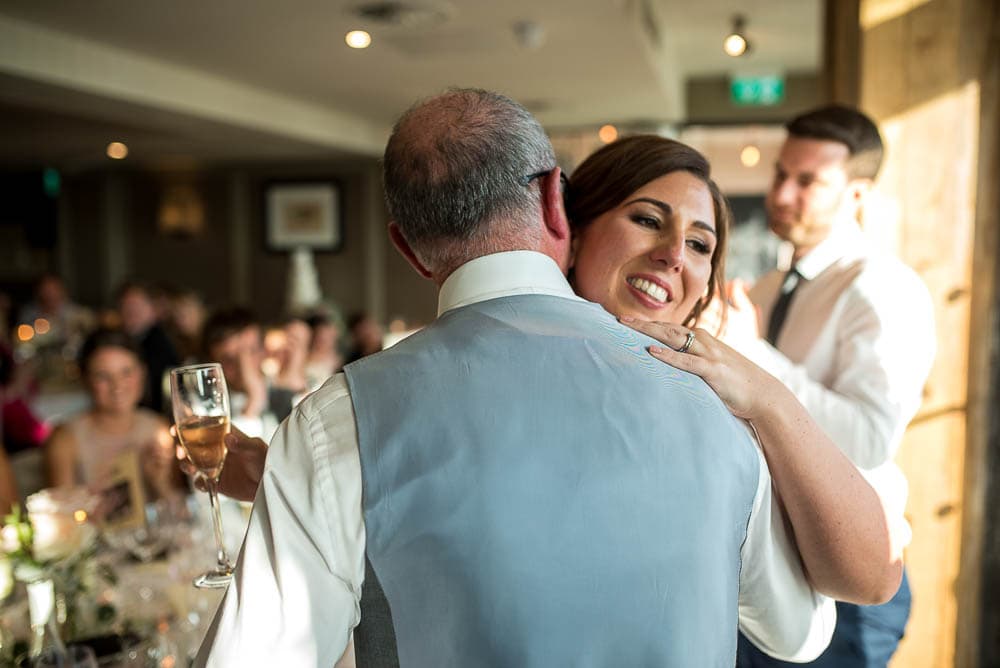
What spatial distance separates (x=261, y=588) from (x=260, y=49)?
209 inches

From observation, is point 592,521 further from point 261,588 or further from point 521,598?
point 261,588

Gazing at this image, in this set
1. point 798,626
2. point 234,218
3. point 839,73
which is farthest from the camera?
point 234,218

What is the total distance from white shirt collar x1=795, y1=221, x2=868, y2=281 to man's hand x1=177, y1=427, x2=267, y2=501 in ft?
4.76

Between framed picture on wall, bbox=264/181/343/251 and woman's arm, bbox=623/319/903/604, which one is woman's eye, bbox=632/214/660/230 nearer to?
woman's arm, bbox=623/319/903/604

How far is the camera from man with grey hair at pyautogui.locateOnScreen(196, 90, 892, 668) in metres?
0.90

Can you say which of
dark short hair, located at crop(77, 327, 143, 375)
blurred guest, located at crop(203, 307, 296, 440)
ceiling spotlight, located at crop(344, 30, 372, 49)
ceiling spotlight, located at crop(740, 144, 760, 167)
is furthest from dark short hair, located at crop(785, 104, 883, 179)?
ceiling spotlight, located at crop(740, 144, 760, 167)

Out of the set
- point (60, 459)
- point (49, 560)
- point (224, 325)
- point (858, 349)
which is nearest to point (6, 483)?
point (60, 459)

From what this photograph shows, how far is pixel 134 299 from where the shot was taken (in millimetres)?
5977

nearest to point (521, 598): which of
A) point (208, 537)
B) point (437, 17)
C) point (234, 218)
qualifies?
point (208, 537)

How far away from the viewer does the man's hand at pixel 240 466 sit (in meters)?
1.32

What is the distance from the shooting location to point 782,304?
225 cm

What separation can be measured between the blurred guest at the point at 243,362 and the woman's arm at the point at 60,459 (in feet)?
1.97

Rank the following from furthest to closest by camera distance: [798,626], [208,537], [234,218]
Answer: [234,218] < [208,537] < [798,626]

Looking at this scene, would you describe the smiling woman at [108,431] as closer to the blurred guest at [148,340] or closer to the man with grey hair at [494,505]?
the blurred guest at [148,340]
